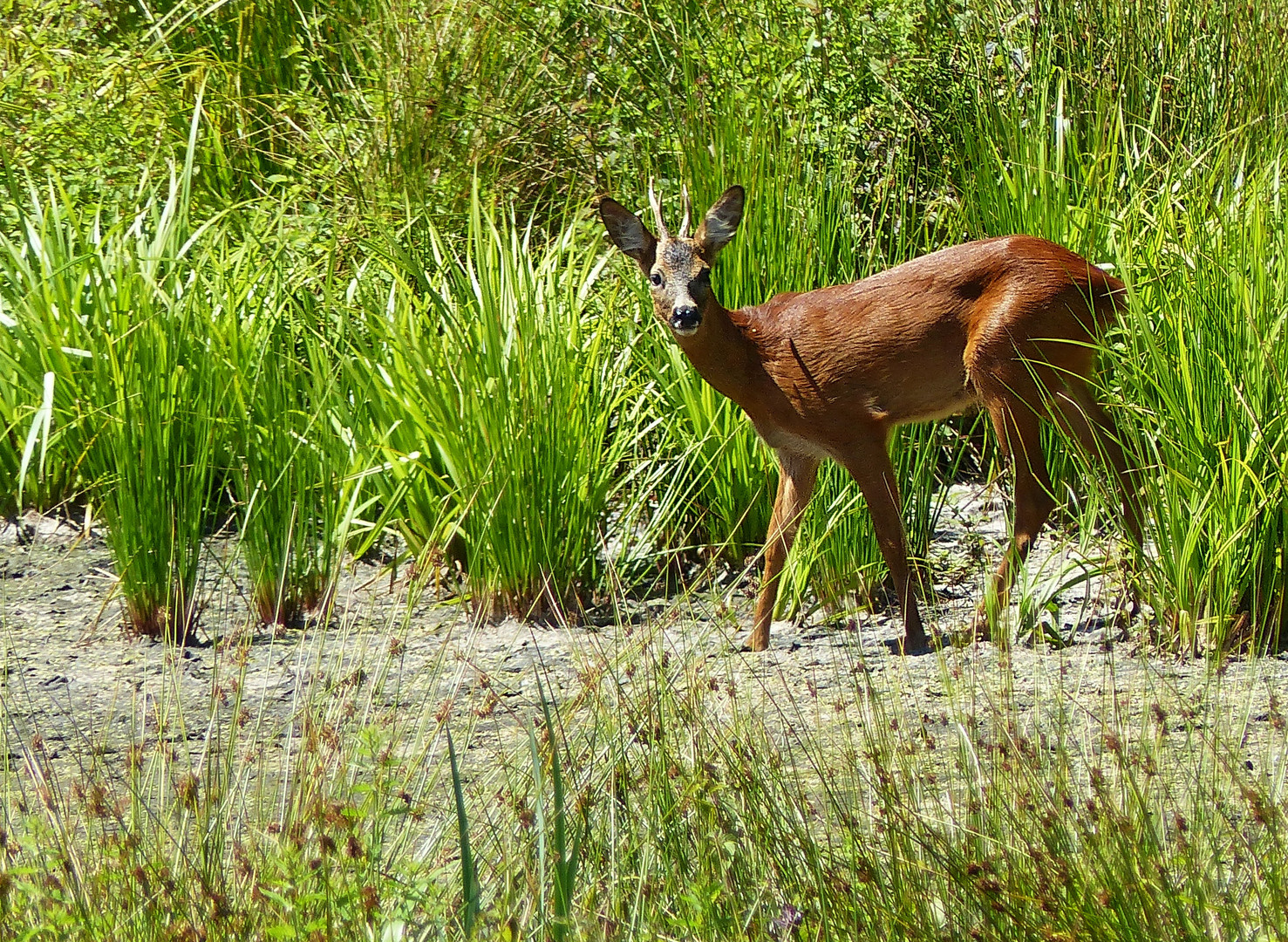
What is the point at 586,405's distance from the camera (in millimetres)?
6043

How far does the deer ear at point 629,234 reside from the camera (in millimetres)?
5535

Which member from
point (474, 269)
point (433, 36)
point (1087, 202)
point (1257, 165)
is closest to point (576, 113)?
point (433, 36)

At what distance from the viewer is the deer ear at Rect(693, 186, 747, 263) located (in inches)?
219

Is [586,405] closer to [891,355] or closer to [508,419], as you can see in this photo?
[508,419]

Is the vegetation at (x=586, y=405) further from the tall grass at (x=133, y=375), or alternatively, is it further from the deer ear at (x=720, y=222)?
the deer ear at (x=720, y=222)

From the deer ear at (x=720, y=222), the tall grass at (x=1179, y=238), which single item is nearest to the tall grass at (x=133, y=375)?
the deer ear at (x=720, y=222)

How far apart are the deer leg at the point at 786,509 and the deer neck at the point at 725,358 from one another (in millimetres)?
283

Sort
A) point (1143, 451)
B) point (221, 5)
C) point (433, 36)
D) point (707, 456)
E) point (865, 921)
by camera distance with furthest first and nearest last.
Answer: point (221, 5) → point (433, 36) → point (707, 456) → point (1143, 451) → point (865, 921)

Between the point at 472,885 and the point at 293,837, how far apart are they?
624 mm

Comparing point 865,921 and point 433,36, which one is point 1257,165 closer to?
point 433,36

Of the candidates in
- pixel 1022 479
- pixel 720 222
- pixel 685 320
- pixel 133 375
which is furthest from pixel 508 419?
pixel 1022 479

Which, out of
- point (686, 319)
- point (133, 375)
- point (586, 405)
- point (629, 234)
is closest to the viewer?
point (686, 319)

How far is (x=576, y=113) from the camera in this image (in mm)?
8203

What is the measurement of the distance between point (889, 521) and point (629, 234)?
134 cm
